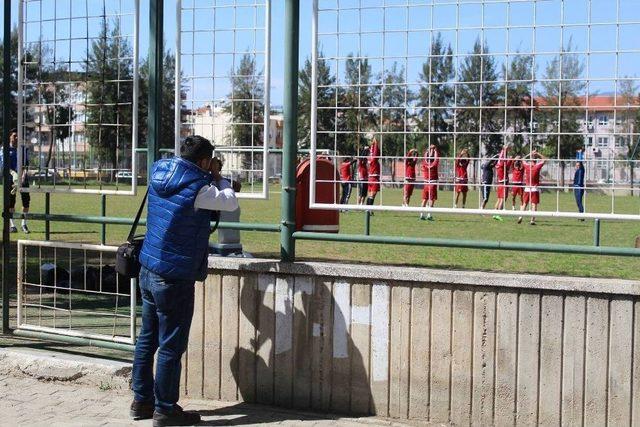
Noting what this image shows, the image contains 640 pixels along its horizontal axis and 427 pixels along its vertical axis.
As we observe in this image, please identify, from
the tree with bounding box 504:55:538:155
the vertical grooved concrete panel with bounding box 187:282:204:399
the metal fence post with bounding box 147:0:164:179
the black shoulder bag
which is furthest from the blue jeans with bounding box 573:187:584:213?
the metal fence post with bounding box 147:0:164:179

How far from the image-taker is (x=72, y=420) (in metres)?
5.92

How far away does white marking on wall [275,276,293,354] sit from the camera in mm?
6172

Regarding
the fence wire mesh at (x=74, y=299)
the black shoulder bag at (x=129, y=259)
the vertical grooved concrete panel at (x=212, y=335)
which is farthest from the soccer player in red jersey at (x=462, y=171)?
the fence wire mesh at (x=74, y=299)

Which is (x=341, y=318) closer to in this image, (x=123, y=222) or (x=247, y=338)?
(x=247, y=338)

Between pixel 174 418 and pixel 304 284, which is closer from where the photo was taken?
pixel 174 418

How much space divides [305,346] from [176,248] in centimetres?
117

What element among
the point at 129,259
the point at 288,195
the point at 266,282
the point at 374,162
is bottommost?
the point at 266,282

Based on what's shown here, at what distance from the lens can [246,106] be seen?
6.57 m

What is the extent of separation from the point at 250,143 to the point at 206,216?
1.10 metres

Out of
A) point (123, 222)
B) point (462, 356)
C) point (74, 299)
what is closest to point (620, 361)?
point (462, 356)

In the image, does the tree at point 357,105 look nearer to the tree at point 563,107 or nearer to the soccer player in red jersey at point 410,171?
the soccer player in red jersey at point 410,171

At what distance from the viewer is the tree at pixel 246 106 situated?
6.46 m

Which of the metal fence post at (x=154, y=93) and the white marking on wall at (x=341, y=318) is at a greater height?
the metal fence post at (x=154, y=93)

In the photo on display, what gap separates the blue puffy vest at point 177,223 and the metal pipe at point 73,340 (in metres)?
1.52
